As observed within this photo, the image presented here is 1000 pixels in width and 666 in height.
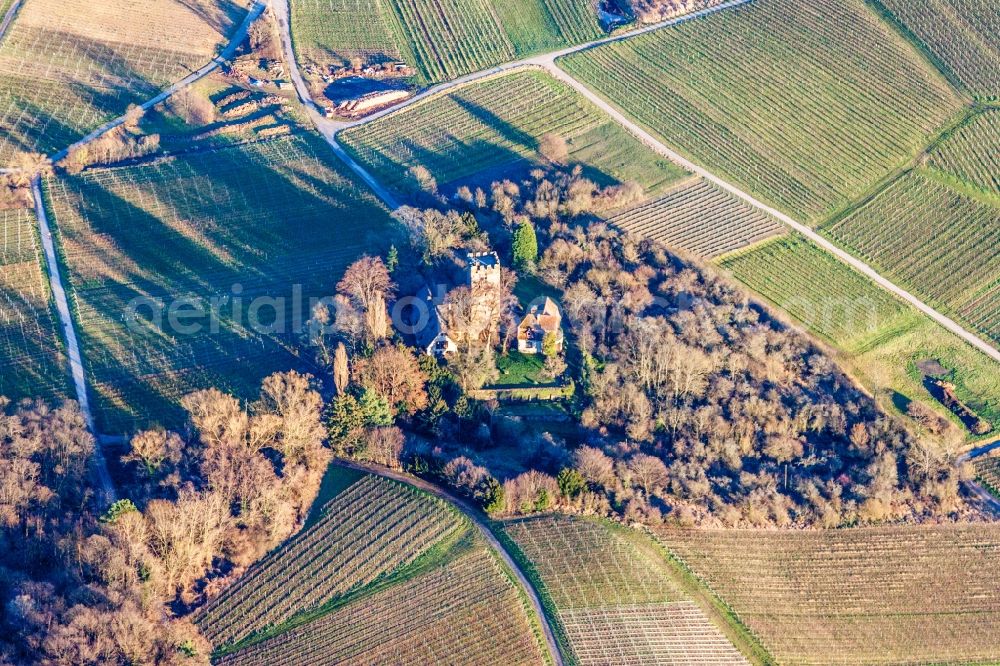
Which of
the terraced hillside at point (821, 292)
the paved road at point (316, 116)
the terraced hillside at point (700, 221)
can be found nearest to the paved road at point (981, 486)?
the terraced hillside at point (821, 292)

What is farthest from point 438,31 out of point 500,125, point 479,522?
point 479,522

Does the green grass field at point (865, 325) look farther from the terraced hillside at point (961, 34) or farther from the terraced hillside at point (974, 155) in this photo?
the terraced hillside at point (961, 34)

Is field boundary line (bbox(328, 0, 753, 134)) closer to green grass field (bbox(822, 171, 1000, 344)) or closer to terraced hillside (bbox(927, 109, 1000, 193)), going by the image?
terraced hillside (bbox(927, 109, 1000, 193))

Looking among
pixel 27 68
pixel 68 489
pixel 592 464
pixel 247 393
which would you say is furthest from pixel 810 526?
pixel 27 68

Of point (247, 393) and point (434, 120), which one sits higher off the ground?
point (434, 120)

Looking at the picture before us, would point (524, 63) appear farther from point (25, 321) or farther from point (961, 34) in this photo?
point (25, 321)

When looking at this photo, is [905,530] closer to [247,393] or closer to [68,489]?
[247,393]

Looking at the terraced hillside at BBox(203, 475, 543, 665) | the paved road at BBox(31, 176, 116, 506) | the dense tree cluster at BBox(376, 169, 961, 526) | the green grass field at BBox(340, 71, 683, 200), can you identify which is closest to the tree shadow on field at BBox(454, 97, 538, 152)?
the green grass field at BBox(340, 71, 683, 200)

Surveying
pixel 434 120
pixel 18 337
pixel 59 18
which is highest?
pixel 59 18
